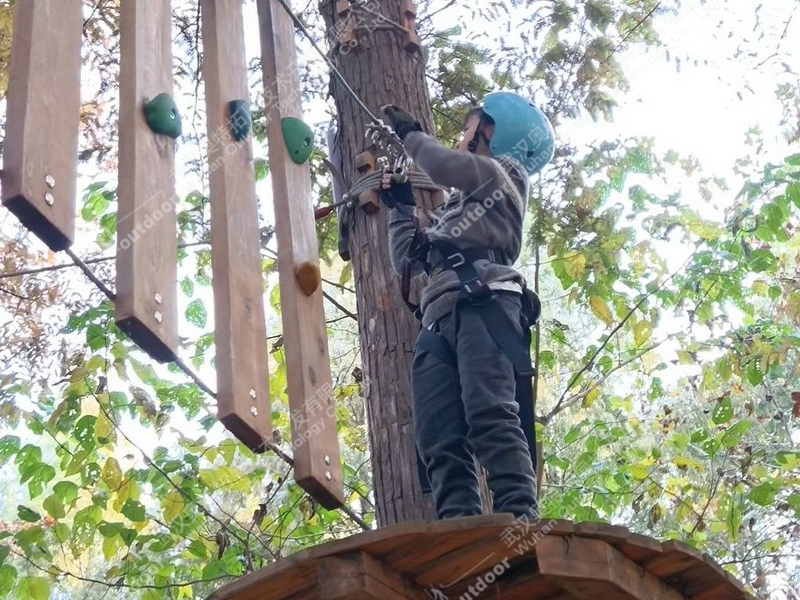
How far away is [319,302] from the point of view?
3.28 metres

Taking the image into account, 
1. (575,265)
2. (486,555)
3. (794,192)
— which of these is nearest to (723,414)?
(575,265)

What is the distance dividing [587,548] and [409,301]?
5.05 feet

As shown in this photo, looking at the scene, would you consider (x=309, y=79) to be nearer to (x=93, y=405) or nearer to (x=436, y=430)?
(x=93, y=405)

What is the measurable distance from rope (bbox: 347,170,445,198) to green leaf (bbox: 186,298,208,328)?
193 centimetres

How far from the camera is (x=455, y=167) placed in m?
3.75

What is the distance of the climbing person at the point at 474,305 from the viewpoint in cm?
321

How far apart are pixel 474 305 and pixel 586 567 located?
1213mm

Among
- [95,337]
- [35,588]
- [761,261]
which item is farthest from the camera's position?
[761,261]

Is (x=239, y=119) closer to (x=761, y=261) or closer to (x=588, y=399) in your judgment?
(x=588, y=399)

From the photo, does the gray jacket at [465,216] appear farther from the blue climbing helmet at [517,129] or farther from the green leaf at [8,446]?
the green leaf at [8,446]

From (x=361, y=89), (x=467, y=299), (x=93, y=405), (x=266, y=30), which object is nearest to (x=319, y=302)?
(x=467, y=299)

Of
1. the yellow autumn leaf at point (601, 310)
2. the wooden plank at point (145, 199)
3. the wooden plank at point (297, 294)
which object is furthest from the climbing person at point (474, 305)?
the yellow autumn leaf at point (601, 310)

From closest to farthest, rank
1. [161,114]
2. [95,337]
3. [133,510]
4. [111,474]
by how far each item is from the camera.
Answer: [161,114] → [133,510] → [111,474] → [95,337]

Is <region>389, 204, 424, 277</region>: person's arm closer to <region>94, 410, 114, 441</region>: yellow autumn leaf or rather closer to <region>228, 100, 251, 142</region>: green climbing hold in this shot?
<region>228, 100, 251, 142</region>: green climbing hold
